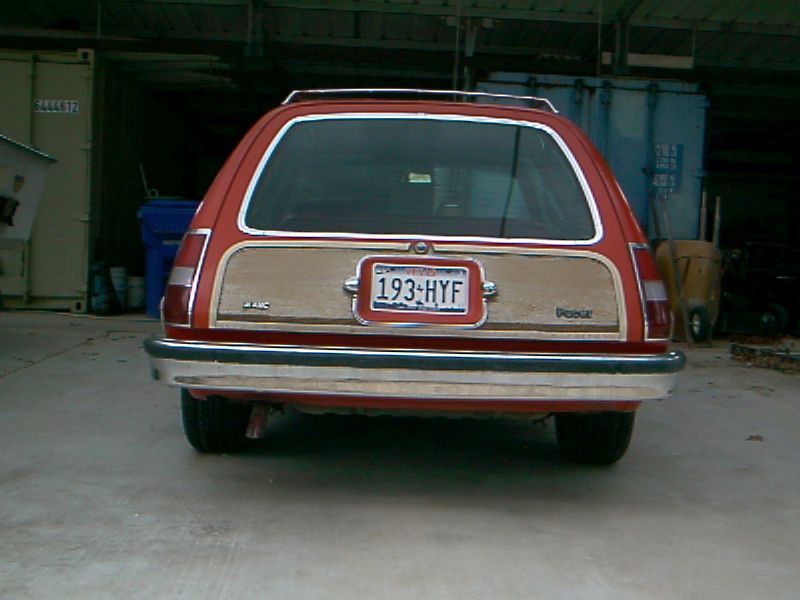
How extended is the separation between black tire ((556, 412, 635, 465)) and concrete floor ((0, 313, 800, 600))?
0.08 metres

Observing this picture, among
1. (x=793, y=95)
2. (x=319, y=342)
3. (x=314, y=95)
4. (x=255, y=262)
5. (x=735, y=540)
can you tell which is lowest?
(x=735, y=540)

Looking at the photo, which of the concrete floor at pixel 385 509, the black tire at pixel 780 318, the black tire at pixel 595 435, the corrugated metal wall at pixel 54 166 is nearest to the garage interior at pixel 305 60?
the corrugated metal wall at pixel 54 166

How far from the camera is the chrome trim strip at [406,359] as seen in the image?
3668mm

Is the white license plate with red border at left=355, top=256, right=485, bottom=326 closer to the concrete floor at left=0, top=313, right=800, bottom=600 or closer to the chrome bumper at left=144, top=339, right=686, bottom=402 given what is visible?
the chrome bumper at left=144, top=339, right=686, bottom=402

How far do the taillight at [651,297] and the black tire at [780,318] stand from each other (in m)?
7.83

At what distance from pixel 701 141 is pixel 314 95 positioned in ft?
22.1

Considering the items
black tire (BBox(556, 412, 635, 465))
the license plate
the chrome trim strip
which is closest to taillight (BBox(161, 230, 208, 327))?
the chrome trim strip

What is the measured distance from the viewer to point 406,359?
12.0ft

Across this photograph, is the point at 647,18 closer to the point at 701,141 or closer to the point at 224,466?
the point at 701,141

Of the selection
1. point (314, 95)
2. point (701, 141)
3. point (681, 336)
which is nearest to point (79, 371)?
point (314, 95)

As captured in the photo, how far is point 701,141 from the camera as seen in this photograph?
10.0 meters

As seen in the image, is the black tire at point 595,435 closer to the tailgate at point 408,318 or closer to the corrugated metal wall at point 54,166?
the tailgate at point 408,318

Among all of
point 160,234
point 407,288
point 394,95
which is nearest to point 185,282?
point 407,288

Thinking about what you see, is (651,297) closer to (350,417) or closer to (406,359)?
(406,359)
